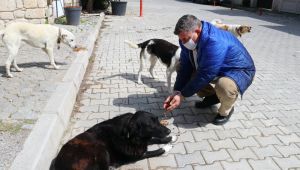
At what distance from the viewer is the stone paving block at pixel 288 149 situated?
3.54 m

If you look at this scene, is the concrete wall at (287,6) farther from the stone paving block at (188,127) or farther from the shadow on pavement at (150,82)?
the stone paving block at (188,127)

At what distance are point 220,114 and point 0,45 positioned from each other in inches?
212

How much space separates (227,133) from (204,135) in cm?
31

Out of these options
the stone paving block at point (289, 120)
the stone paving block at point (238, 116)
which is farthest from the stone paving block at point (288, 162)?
the stone paving block at point (238, 116)

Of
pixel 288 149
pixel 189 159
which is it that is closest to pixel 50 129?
pixel 189 159

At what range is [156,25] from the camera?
1316 centimetres

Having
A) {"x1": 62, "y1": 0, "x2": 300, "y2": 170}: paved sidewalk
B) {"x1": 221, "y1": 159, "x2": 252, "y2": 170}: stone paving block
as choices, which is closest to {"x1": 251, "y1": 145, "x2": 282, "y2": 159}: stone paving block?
{"x1": 62, "y1": 0, "x2": 300, "y2": 170}: paved sidewalk

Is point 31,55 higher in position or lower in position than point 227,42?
lower

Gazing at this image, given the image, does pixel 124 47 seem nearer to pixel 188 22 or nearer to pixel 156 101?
pixel 156 101

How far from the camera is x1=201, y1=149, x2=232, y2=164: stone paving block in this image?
134 inches

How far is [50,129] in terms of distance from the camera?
11.0 ft

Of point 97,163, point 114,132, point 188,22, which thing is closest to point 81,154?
point 97,163

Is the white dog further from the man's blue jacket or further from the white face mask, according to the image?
the white face mask

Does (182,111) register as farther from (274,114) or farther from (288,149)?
(288,149)
